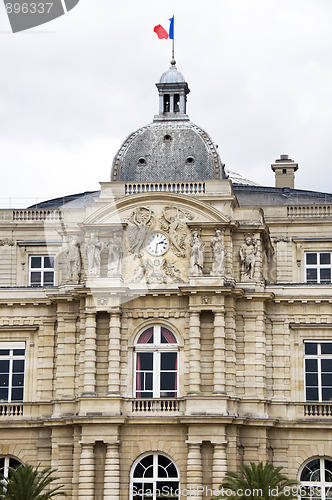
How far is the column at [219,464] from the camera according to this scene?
44.0 metres

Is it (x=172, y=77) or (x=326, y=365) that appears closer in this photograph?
(x=326, y=365)

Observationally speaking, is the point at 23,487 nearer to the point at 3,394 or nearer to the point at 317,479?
the point at 3,394

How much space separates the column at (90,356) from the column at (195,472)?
4.44m

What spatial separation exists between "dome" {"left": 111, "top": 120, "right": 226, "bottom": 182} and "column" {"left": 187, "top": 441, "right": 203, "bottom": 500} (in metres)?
12.1

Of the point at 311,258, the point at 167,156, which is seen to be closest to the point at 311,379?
the point at 311,258

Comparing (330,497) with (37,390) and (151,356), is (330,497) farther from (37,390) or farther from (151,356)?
(37,390)

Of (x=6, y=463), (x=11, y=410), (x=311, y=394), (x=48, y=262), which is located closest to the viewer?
(x=311, y=394)

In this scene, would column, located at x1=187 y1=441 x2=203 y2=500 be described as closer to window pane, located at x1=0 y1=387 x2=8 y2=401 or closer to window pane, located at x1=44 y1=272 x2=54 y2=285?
window pane, located at x1=0 y1=387 x2=8 y2=401

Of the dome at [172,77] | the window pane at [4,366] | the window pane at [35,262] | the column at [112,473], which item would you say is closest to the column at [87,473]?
the column at [112,473]

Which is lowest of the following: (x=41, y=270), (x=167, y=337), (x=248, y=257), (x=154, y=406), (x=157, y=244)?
(x=154, y=406)

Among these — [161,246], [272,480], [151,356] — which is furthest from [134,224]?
[272,480]

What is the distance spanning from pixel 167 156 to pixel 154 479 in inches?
558

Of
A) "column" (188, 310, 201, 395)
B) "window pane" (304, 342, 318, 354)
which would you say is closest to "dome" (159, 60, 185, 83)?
"column" (188, 310, 201, 395)

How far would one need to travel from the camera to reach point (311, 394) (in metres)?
46.7
